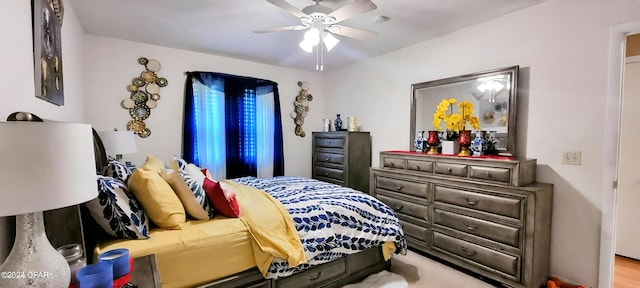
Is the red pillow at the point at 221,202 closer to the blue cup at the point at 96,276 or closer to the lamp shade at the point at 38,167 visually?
the blue cup at the point at 96,276

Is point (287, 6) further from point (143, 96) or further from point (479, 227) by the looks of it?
point (143, 96)

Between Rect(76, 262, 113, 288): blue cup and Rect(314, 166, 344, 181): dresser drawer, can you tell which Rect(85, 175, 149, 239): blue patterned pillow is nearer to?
Rect(76, 262, 113, 288): blue cup

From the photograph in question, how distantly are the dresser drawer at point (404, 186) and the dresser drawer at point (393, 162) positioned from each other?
16 centimetres

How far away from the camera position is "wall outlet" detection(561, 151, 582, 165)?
2267mm

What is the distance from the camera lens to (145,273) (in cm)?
124

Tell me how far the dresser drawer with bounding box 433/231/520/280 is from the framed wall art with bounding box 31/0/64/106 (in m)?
3.25

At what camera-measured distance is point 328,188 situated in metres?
2.74

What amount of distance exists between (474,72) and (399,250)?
77.9 inches

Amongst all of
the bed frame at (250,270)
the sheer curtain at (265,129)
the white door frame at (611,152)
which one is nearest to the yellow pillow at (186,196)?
the bed frame at (250,270)

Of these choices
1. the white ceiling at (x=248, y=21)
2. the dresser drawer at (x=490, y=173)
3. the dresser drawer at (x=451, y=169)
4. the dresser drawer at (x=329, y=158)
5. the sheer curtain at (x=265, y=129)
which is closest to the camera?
the dresser drawer at (x=490, y=173)

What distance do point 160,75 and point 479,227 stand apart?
4028 millimetres

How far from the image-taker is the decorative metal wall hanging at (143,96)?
3471mm

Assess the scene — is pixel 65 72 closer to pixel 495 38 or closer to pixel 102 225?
pixel 102 225

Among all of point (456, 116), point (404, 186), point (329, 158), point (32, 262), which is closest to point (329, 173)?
point (329, 158)
